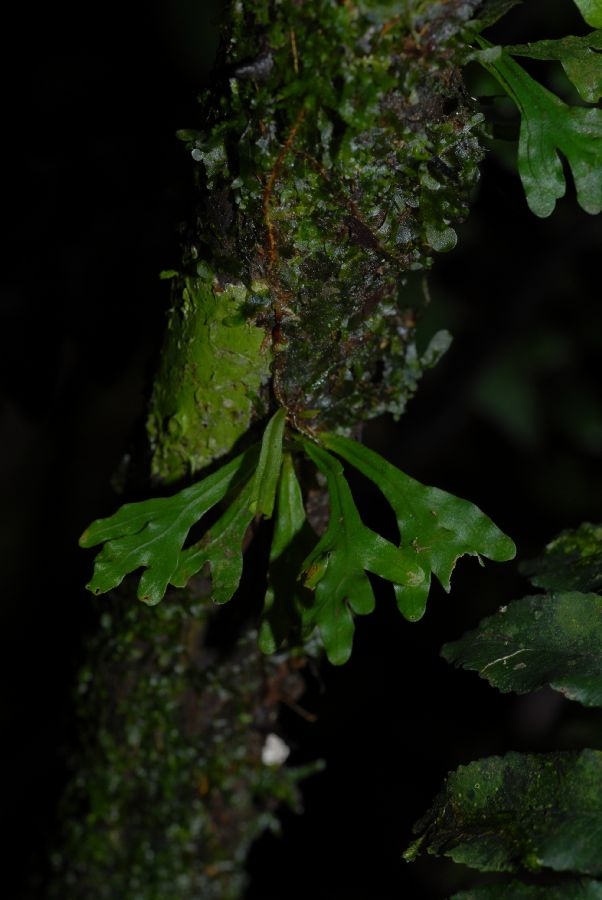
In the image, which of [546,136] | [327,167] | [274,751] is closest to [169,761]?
[274,751]

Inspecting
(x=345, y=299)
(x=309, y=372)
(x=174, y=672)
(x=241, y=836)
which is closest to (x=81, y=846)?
(x=241, y=836)

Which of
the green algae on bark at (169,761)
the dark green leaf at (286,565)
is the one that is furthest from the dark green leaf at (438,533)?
the green algae on bark at (169,761)

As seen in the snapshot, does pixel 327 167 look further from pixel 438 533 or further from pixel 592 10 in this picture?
pixel 438 533

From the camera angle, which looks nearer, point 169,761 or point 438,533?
point 438,533

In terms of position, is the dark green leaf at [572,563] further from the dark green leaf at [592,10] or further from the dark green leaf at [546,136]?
the dark green leaf at [592,10]

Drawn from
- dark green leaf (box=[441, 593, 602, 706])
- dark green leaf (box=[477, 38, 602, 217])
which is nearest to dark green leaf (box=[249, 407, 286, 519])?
dark green leaf (box=[441, 593, 602, 706])

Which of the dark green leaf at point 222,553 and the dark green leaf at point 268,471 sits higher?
the dark green leaf at point 268,471

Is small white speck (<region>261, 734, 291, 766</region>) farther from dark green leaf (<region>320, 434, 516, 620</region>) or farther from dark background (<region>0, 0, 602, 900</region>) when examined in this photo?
dark green leaf (<region>320, 434, 516, 620</region>)
